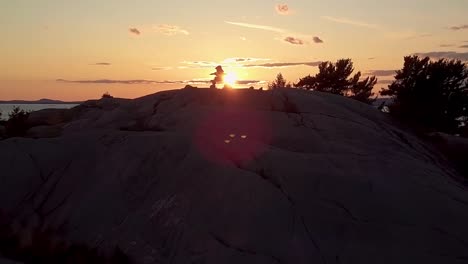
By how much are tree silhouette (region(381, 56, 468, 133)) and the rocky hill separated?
2738 centimetres

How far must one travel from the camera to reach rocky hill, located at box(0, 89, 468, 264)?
10172mm

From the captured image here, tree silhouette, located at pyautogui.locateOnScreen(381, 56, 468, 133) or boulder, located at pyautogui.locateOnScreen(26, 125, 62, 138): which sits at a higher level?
boulder, located at pyautogui.locateOnScreen(26, 125, 62, 138)

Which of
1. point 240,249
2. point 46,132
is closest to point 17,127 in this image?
point 46,132

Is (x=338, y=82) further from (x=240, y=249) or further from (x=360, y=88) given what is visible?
(x=240, y=249)

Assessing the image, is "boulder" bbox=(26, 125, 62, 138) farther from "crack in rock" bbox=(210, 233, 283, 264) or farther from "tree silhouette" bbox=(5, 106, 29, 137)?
"crack in rock" bbox=(210, 233, 283, 264)

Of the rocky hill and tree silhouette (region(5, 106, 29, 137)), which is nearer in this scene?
the rocky hill

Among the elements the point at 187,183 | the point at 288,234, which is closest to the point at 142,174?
the point at 187,183

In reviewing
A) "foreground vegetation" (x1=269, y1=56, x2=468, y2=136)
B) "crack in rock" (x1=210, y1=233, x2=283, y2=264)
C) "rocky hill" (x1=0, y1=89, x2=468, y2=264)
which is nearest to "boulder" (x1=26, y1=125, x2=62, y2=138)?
"rocky hill" (x1=0, y1=89, x2=468, y2=264)

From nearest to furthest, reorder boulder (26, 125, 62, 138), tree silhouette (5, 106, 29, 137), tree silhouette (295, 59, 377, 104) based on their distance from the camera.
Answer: boulder (26, 125, 62, 138) → tree silhouette (5, 106, 29, 137) → tree silhouette (295, 59, 377, 104)

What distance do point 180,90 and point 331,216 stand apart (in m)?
11.1

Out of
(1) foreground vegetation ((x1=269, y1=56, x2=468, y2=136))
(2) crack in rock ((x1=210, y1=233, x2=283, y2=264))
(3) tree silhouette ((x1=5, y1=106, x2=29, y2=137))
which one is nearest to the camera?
(2) crack in rock ((x1=210, y1=233, x2=283, y2=264))

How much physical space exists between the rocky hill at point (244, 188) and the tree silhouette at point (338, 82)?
140ft

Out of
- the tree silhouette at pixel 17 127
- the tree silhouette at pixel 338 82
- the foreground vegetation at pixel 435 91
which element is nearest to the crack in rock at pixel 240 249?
the tree silhouette at pixel 17 127

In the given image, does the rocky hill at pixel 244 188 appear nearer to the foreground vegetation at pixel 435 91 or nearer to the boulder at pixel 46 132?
the boulder at pixel 46 132
